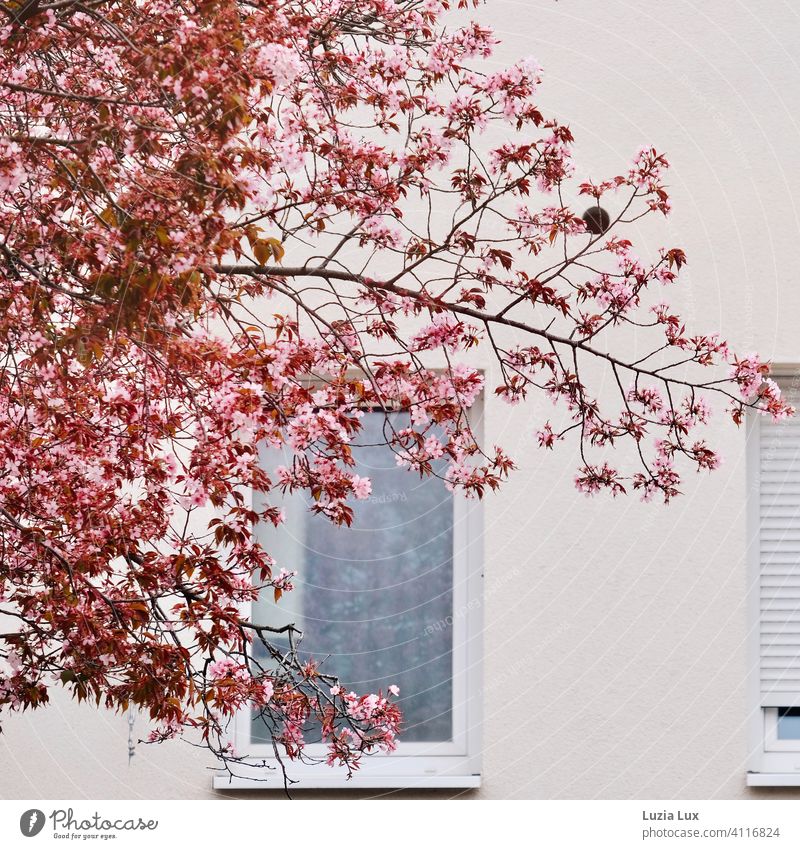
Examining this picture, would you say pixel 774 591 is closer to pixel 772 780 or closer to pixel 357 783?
pixel 772 780

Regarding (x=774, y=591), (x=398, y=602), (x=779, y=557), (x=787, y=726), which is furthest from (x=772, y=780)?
(x=398, y=602)

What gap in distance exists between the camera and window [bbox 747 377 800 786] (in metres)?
4.16

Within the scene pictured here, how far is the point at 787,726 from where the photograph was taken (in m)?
4.19

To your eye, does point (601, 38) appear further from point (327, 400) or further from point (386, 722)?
point (386, 722)

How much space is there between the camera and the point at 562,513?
4.18m

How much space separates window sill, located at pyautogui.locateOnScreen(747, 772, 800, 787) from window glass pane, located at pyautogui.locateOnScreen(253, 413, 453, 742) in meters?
1.04

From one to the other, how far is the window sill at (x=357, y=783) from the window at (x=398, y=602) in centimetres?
9

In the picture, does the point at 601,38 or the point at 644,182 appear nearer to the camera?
the point at 644,182

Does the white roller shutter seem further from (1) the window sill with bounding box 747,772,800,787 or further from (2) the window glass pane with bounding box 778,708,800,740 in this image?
(1) the window sill with bounding box 747,772,800,787

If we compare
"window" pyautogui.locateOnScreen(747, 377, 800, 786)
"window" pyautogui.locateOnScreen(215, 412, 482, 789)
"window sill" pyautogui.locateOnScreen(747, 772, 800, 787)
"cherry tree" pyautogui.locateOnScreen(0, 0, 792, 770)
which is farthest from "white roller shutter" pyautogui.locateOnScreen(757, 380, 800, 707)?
"cherry tree" pyautogui.locateOnScreen(0, 0, 792, 770)

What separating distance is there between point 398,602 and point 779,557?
1350 millimetres
